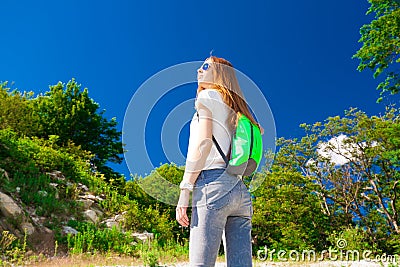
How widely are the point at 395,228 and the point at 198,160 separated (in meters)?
18.2

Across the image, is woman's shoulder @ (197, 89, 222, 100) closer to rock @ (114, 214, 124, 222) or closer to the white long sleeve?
the white long sleeve

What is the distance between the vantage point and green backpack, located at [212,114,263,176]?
1.96m

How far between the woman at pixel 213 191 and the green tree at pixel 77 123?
17.0 m

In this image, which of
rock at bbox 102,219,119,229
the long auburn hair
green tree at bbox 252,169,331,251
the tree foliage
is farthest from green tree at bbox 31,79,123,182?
the long auburn hair

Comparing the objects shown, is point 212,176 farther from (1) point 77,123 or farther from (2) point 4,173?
(1) point 77,123

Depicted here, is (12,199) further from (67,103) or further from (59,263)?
(67,103)

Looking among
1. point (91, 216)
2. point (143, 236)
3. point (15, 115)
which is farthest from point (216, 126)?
point (15, 115)

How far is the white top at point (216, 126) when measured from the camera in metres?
1.94

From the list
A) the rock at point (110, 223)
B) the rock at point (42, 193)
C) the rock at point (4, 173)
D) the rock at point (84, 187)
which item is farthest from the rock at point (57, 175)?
the rock at point (110, 223)

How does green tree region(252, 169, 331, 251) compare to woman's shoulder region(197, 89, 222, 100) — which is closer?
woman's shoulder region(197, 89, 222, 100)

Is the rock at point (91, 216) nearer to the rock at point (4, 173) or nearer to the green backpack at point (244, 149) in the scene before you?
the rock at point (4, 173)

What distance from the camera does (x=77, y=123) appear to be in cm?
2009

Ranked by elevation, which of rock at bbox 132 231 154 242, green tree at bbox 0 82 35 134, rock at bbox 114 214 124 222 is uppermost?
green tree at bbox 0 82 35 134

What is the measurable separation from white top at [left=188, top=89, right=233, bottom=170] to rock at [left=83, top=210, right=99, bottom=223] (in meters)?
8.26
